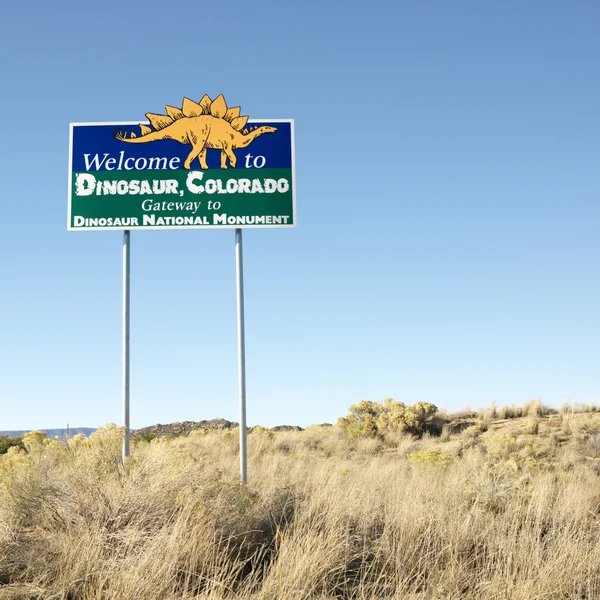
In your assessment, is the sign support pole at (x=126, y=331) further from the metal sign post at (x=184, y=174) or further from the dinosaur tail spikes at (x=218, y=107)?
the dinosaur tail spikes at (x=218, y=107)

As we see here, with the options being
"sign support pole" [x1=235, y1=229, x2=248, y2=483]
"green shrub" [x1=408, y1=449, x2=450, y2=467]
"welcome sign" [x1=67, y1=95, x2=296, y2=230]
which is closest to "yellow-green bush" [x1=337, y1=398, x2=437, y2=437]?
"green shrub" [x1=408, y1=449, x2=450, y2=467]

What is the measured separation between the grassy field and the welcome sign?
4.41 m

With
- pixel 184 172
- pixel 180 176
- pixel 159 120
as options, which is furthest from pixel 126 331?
pixel 159 120

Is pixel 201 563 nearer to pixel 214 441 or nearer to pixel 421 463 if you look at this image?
pixel 421 463

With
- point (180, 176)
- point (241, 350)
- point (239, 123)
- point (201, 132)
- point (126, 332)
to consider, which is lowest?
point (241, 350)

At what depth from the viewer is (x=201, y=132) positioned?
40.6 ft

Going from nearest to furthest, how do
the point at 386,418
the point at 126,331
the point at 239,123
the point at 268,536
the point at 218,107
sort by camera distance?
the point at 268,536 → the point at 126,331 → the point at 239,123 → the point at 218,107 → the point at 386,418

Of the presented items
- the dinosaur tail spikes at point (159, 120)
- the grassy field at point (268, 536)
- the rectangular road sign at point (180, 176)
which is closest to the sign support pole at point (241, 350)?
the rectangular road sign at point (180, 176)

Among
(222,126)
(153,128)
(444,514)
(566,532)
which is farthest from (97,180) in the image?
(566,532)

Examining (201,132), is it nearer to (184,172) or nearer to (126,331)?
(184,172)

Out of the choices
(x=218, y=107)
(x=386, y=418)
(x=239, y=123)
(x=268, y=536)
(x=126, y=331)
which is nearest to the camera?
(x=268, y=536)

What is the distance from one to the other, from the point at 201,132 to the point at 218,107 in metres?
0.63

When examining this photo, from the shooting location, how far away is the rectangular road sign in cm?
1192

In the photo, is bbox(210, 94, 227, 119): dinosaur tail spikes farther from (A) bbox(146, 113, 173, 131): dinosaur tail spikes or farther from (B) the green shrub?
(B) the green shrub
